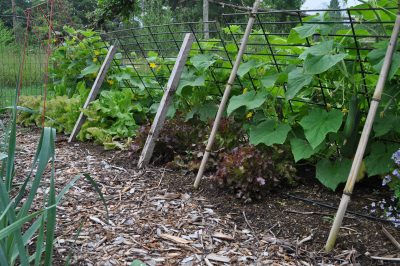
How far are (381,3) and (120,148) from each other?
248cm

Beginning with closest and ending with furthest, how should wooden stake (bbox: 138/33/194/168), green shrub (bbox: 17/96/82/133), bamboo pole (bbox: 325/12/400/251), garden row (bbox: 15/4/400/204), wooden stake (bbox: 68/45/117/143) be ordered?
bamboo pole (bbox: 325/12/400/251), garden row (bbox: 15/4/400/204), wooden stake (bbox: 138/33/194/168), wooden stake (bbox: 68/45/117/143), green shrub (bbox: 17/96/82/133)

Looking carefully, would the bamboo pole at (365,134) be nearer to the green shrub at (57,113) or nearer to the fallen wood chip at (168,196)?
the fallen wood chip at (168,196)

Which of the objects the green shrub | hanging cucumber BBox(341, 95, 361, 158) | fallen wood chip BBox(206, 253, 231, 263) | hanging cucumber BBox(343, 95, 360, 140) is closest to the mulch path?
fallen wood chip BBox(206, 253, 231, 263)

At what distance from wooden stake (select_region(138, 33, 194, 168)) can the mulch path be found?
0.26 meters

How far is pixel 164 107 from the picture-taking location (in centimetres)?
362

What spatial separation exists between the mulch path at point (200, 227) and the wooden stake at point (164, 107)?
26 cm

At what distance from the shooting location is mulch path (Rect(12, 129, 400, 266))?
223cm

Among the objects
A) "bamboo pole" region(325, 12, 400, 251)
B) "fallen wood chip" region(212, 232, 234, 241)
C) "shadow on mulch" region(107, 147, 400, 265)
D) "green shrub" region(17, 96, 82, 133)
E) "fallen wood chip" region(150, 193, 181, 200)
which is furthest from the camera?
"green shrub" region(17, 96, 82, 133)

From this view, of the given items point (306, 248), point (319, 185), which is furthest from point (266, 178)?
point (306, 248)

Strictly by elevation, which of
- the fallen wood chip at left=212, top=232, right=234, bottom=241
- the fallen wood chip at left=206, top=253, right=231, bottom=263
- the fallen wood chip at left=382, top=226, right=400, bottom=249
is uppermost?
the fallen wood chip at left=382, top=226, right=400, bottom=249

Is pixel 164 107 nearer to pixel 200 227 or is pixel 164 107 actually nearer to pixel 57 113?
pixel 200 227

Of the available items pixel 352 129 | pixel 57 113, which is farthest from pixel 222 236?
pixel 57 113

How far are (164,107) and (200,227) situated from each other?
1339mm

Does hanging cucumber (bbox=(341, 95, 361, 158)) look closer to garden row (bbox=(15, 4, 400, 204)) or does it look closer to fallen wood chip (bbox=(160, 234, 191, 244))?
garden row (bbox=(15, 4, 400, 204))
